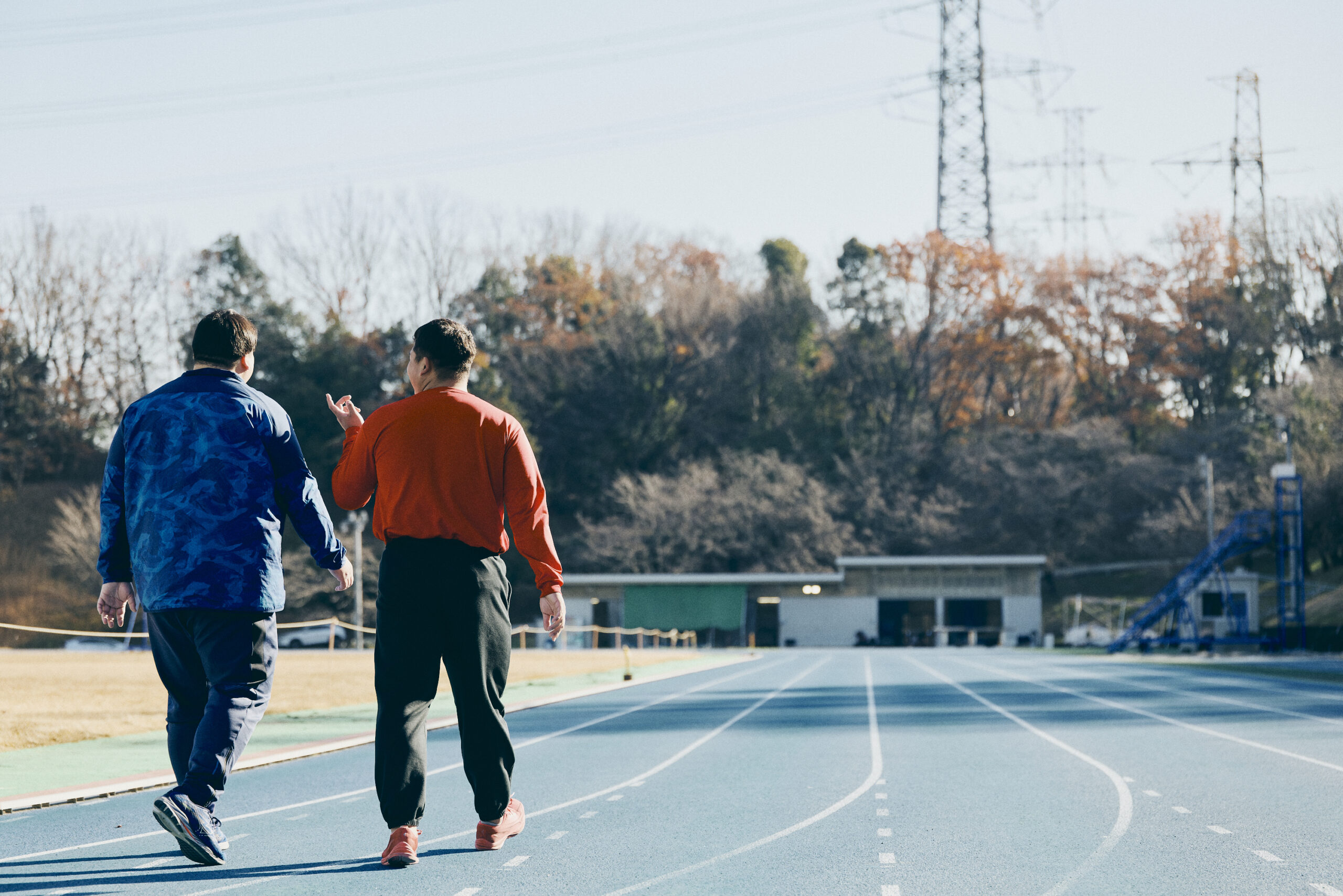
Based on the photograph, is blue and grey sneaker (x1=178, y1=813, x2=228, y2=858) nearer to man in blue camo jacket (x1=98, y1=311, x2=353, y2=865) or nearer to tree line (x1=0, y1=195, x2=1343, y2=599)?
man in blue camo jacket (x1=98, y1=311, x2=353, y2=865)

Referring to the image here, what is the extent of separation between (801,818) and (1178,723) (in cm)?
825

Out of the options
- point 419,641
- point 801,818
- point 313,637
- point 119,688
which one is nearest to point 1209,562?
point 119,688

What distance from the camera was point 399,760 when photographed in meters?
4.93

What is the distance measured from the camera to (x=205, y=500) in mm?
4930

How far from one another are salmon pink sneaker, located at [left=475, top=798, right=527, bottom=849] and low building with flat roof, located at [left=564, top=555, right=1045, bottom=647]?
53.4m

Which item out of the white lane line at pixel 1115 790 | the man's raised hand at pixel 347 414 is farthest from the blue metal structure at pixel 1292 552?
the man's raised hand at pixel 347 414

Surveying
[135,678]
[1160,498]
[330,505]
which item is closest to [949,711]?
[135,678]

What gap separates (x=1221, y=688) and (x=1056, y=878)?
56.2 feet

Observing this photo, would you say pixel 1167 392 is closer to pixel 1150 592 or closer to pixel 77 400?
pixel 1150 592

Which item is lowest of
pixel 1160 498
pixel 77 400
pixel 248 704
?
pixel 248 704

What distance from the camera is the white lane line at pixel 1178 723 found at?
9.92 m

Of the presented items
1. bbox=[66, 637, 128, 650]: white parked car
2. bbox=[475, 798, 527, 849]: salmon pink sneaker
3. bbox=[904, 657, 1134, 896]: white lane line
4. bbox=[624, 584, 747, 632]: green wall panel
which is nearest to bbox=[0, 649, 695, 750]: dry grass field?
bbox=[475, 798, 527, 849]: salmon pink sneaker

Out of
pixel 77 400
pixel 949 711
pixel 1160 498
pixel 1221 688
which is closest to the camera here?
pixel 949 711

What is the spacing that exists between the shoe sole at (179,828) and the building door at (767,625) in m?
55.4
